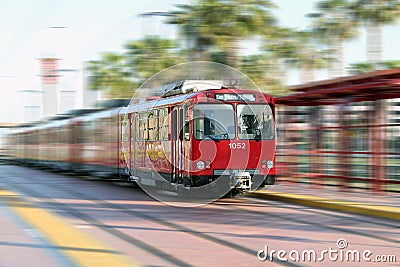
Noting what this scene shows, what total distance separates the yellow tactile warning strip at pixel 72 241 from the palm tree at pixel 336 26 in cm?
2886

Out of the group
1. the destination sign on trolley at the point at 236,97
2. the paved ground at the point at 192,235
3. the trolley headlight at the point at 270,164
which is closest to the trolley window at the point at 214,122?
the destination sign on trolley at the point at 236,97

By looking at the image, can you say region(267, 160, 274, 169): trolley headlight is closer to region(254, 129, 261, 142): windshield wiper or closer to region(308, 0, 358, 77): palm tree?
region(254, 129, 261, 142): windshield wiper

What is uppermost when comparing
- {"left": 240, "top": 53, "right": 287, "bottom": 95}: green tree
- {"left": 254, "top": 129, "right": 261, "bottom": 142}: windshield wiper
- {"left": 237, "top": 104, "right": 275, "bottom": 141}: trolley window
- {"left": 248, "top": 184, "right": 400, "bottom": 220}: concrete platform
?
{"left": 240, "top": 53, "right": 287, "bottom": 95}: green tree

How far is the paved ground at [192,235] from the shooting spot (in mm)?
10461

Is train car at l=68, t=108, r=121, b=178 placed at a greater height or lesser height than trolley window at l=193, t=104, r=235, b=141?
lesser

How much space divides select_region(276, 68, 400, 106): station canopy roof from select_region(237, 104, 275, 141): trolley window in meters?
1.00

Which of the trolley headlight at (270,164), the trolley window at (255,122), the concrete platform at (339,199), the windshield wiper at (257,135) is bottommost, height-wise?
the concrete platform at (339,199)

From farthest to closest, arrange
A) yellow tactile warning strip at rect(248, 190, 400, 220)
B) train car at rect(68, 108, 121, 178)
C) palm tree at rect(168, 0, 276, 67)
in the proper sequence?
1. palm tree at rect(168, 0, 276, 67)
2. train car at rect(68, 108, 121, 178)
3. yellow tactile warning strip at rect(248, 190, 400, 220)

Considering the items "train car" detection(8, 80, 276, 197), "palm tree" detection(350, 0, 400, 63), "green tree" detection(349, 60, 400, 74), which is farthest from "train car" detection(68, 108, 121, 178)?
"green tree" detection(349, 60, 400, 74)

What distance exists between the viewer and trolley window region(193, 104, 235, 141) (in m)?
19.3

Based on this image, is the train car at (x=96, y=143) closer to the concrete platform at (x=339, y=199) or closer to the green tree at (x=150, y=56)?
the concrete platform at (x=339, y=199)

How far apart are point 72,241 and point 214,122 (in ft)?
26.4

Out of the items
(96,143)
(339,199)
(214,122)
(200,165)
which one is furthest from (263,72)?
(339,199)

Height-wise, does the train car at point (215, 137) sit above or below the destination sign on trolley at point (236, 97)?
below
